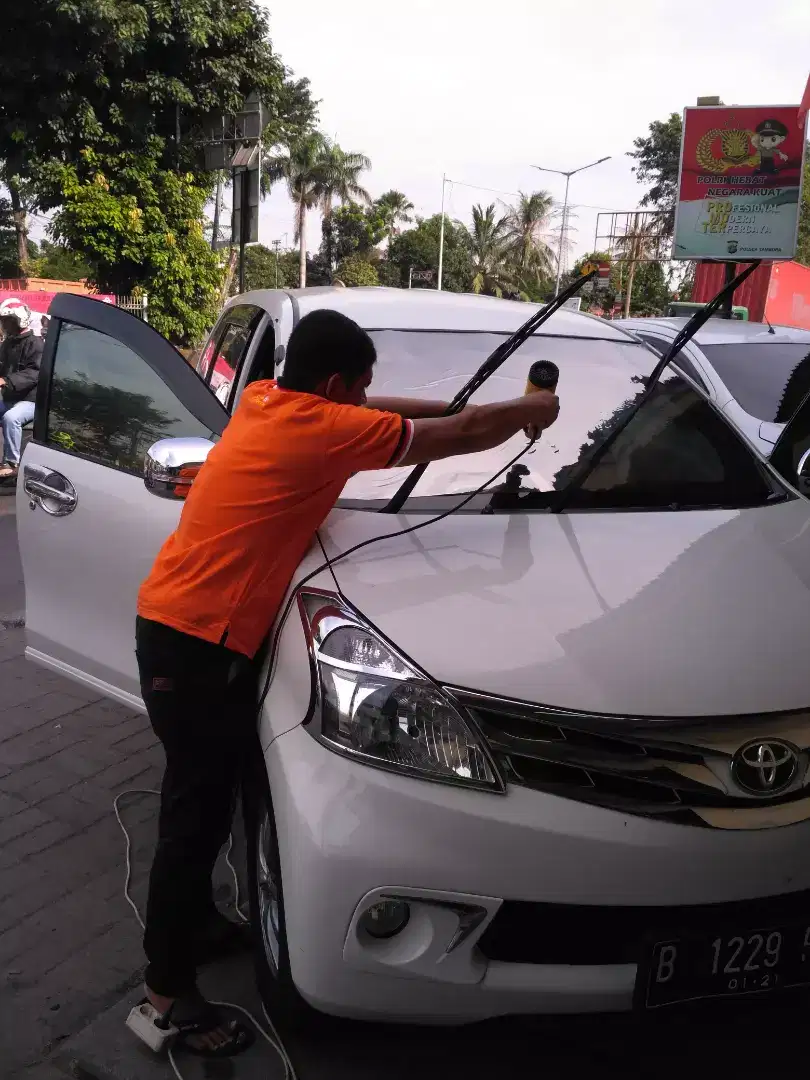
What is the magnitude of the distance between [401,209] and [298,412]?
59.3 metres

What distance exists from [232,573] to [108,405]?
1.43 meters

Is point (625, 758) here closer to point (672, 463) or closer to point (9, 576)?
point (672, 463)

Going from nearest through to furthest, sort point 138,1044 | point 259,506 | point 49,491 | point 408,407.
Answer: point 259,506 → point 138,1044 → point 408,407 → point 49,491

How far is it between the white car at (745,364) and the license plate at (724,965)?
3781 mm

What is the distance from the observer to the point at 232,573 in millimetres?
2037

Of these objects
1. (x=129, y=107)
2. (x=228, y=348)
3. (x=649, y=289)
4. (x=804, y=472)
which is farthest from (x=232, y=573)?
(x=649, y=289)

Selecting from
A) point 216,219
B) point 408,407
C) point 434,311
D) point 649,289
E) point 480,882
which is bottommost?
point 480,882

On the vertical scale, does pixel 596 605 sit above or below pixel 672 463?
below

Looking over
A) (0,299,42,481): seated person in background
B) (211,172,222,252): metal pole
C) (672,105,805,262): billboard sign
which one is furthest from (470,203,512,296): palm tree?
(0,299,42,481): seated person in background

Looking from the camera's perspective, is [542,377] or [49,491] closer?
[542,377]

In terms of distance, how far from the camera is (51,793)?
3381 mm

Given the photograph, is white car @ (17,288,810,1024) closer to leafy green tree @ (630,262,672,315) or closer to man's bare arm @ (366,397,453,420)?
man's bare arm @ (366,397,453,420)

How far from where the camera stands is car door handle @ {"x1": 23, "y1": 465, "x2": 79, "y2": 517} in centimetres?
305

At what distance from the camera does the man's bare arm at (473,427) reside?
6.66 feet
